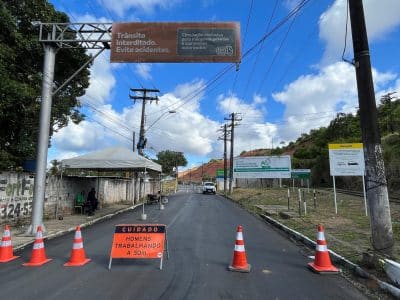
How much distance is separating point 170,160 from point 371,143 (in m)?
→ 97.9

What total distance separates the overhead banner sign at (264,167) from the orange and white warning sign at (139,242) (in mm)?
31331

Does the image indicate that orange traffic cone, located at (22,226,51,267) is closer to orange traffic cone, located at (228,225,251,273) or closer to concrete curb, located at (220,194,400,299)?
orange traffic cone, located at (228,225,251,273)

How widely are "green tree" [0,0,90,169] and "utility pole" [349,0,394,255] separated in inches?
447

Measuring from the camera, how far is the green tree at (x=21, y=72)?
48.2 ft

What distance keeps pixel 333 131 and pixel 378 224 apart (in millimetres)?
58710

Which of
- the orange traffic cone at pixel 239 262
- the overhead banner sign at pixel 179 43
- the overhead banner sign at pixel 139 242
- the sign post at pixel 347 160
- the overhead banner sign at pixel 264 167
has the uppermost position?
the overhead banner sign at pixel 179 43

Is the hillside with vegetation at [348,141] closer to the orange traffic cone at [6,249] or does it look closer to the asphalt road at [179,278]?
the asphalt road at [179,278]

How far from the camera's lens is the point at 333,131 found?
63688 mm

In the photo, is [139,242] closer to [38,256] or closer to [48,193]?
[38,256]

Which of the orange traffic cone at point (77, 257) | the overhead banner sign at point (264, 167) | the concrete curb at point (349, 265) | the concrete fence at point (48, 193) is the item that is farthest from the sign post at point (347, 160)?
the overhead banner sign at point (264, 167)

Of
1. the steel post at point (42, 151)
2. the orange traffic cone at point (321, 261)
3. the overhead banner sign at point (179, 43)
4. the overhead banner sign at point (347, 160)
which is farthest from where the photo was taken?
the overhead banner sign at point (347, 160)

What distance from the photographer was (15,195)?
1477 cm

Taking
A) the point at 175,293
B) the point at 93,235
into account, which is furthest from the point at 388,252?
the point at 93,235

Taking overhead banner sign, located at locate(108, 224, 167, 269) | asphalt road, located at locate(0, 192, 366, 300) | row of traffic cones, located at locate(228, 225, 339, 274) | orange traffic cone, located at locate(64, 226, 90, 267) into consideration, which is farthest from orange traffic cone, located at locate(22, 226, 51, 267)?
row of traffic cones, located at locate(228, 225, 339, 274)
